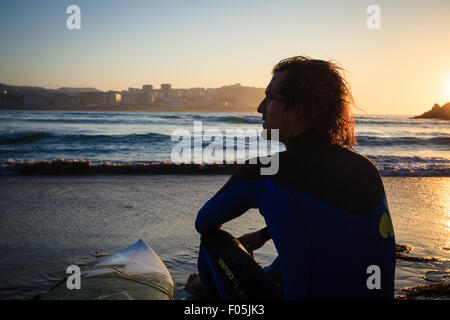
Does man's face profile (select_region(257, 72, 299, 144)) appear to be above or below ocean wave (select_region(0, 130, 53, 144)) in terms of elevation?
above

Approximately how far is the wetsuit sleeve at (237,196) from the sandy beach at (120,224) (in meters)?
1.16

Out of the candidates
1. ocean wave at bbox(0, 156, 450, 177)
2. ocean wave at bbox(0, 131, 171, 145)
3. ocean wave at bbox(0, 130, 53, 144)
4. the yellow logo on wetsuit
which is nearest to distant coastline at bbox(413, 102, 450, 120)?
ocean wave at bbox(0, 131, 171, 145)

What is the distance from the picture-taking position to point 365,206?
128 cm

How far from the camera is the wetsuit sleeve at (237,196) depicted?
1382 mm

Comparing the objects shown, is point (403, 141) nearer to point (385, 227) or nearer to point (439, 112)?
point (385, 227)

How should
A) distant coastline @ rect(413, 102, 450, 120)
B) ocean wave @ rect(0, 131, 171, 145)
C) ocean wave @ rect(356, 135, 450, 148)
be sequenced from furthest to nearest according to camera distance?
distant coastline @ rect(413, 102, 450, 120), ocean wave @ rect(356, 135, 450, 148), ocean wave @ rect(0, 131, 171, 145)

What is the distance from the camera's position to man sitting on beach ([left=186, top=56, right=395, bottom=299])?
1.24m

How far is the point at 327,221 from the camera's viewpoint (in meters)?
1.23

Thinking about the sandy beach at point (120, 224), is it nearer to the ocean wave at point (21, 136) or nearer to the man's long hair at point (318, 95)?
the man's long hair at point (318, 95)

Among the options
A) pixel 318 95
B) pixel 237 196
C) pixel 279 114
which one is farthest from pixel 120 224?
pixel 318 95

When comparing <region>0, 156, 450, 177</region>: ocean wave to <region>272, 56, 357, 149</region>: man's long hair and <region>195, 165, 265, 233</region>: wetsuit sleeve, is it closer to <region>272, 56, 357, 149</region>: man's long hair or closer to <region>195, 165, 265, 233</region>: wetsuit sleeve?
<region>195, 165, 265, 233</region>: wetsuit sleeve

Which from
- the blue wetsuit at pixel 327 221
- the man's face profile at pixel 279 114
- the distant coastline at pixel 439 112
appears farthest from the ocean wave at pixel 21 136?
the distant coastline at pixel 439 112

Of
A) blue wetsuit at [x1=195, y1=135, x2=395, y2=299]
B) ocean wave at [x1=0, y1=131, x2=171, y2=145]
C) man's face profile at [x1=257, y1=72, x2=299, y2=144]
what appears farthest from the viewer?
ocean wave at [x1=0, y1=131, x2=171, y2=145]

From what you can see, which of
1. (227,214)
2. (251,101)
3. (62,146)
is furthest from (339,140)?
(251,101)
